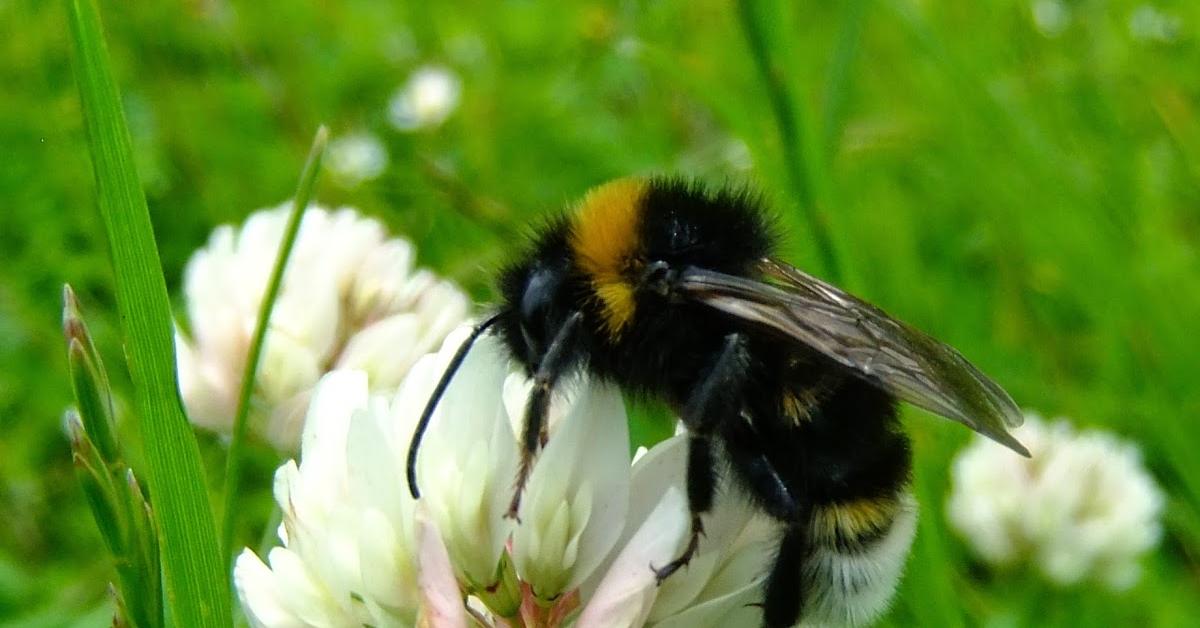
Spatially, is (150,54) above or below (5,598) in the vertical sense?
above

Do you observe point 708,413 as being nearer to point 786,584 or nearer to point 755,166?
point 786,584

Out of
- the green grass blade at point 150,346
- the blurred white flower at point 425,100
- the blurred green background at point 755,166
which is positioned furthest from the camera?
the blurred white flower at point 425,100

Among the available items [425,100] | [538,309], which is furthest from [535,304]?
[425,100]

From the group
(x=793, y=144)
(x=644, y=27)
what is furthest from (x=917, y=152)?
(x=793, y=144)

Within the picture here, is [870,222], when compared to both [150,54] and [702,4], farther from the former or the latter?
[150,54]

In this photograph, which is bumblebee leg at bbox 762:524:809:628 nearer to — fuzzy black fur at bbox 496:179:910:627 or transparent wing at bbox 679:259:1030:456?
fuzzy black fur at bbox 496:179:910:627

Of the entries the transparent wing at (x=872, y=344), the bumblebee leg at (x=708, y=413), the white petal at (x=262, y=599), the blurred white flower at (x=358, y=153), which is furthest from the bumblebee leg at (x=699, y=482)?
the blurred white flower at (x=358, y=153)

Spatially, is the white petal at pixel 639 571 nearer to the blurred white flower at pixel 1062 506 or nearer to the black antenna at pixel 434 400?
the black antenna at pixel 434 400
